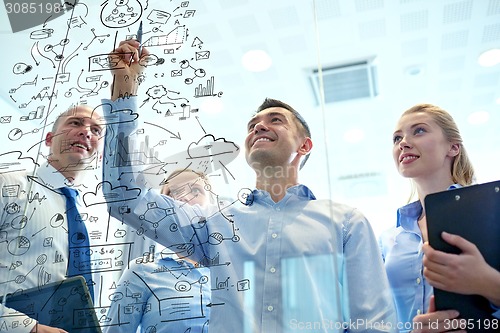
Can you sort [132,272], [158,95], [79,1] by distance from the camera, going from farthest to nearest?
[79,1] → [158,95] → [132,272]

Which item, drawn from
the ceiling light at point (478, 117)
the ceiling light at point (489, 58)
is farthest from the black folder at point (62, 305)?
the ceiling light at point (478, 117)

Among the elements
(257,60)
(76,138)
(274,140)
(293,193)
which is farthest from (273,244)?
(257,60)

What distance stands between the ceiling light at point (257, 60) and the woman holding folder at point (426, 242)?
0.74 meters

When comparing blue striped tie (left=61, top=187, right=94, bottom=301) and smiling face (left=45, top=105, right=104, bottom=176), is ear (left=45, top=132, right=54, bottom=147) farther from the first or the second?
blue striped tie (left=61, top=187, right=94, bottom=301)

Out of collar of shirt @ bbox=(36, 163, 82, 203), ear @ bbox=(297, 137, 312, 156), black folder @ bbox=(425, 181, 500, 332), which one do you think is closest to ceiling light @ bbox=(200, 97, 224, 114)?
ear @ bbox=(297, 137, 312, 156)

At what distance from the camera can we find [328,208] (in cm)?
119

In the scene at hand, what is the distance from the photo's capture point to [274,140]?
128cm

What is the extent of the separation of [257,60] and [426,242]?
1.24m

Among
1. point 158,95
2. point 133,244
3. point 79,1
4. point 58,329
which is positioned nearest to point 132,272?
point 133,244

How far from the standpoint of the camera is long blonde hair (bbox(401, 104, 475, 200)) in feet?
4.30

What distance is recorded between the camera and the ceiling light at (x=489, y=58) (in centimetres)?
207

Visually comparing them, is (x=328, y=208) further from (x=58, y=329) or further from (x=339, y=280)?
(x=58, y=329)

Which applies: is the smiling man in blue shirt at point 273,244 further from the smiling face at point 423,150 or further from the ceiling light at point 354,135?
the ceiling light at point 354,135

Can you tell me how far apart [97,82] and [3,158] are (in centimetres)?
35
